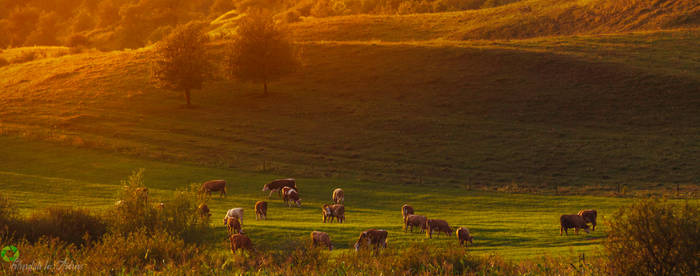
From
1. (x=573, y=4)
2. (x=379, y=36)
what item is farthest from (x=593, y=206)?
(x=573, y=4)

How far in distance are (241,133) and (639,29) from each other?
74.1 meters

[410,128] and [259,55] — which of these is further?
[259,55]

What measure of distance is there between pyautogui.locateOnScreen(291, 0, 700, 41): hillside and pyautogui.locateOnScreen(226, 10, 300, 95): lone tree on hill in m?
32.6

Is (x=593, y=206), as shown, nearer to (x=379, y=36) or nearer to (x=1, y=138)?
(x=1, y=138)

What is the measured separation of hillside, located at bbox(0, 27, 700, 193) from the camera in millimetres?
60406

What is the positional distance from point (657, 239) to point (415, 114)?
66.6 metres

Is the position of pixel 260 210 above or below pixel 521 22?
below

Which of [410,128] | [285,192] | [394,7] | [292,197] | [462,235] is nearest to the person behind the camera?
[462,235]

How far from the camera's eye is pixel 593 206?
142 feet

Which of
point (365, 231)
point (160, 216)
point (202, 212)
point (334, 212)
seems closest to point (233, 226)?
point (202, 212)

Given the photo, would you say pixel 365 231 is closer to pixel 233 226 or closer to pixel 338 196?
pixel 233 226

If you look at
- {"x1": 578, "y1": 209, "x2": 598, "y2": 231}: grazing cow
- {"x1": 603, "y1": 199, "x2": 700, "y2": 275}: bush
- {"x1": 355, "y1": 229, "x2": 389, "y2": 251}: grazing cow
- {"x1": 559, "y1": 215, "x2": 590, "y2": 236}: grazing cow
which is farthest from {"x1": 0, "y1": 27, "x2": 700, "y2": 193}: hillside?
{"x1": 603, "y1": 199, "x2": 700, "y2": 275}: bush

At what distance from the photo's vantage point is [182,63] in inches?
3346

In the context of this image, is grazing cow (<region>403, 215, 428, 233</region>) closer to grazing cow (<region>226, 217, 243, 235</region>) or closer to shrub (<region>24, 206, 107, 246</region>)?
grazing cow (<region>226, 217, 243, 235</region>)
